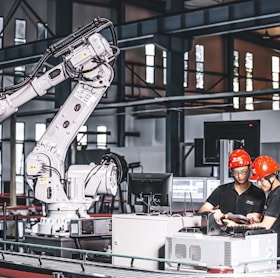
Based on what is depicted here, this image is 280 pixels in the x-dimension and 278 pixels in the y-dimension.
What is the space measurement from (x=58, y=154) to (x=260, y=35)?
20.2m

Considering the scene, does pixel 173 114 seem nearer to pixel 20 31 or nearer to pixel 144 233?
pixel 144 233

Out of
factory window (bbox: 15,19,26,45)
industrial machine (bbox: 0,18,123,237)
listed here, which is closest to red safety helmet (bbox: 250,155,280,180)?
industrial machine (bbox: 0,18,123,237)

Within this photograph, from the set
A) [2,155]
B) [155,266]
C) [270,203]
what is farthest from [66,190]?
[2,155]

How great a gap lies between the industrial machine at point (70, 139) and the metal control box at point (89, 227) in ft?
1.10

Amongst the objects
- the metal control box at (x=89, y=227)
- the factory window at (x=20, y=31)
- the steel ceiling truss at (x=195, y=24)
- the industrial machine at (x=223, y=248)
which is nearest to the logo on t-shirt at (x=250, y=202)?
the industrial machine at (x=223, y=248)

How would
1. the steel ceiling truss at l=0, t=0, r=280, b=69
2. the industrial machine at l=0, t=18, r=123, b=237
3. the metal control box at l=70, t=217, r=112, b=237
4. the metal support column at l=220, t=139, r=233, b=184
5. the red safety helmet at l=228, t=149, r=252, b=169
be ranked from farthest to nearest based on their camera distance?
the steel ceiling truss at l=0, t=0, r=280, b=69 → the metal support column at l=220, t=139, r=233, b=184 → the industrial machine at l=0, t=18, r=123, b=237 → the metal control box at l=70, t=217, r=112, b=237 → the red safety helmet at l=228, t=149, r=252, b=169

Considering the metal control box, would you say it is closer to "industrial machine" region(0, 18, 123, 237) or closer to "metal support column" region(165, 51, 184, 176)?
"industrial machine" region(0, 18, 123, 237)

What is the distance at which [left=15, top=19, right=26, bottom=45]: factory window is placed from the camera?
71.5 ft

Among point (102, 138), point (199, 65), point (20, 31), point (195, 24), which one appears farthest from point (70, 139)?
point (199, 65)

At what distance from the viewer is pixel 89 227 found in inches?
262

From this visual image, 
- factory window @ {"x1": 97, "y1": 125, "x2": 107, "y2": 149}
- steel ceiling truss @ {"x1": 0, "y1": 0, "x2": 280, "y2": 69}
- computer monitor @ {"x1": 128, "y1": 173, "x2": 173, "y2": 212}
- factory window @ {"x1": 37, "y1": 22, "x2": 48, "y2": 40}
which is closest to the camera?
computer monitor @ {"x1": 128, "y1": 173, "x2": 173, "y2": 212}

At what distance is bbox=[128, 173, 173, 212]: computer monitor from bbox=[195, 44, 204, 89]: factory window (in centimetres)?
1887

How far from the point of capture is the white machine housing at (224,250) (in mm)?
4430

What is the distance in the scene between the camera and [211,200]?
6117mm
